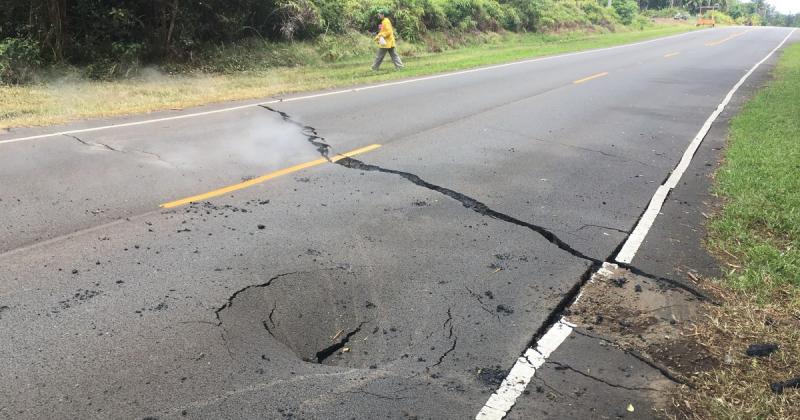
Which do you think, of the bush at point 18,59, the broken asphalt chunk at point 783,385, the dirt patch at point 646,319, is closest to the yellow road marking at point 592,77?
the dirt patch at point 646,319

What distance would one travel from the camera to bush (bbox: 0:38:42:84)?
12273mm

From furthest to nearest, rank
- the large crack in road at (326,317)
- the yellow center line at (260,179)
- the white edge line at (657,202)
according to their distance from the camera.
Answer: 1. the yellow center line at (260,179)
2. the white edge line at (657,202)
3. the large crack in road at (326,317)

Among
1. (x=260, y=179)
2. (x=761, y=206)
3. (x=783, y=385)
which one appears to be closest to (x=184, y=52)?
(x=260, y=179)

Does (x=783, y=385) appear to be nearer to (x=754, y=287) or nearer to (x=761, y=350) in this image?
(x=761, y=350)

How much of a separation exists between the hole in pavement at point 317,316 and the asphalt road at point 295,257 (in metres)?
0.02

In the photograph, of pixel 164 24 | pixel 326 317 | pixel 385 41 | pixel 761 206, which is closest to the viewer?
pixel 326 317

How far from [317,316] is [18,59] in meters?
12.0

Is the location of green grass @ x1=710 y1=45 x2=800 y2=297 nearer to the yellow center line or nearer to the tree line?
the yellow center line

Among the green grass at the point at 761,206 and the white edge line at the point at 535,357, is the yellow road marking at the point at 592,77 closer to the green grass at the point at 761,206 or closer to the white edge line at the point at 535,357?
the green grass at the point at 761,206

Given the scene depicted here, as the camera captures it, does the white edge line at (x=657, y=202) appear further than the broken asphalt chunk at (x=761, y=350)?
Yes

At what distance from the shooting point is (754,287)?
4605mm

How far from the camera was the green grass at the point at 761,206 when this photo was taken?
487cm

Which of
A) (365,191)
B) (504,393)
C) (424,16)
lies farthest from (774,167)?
(424,16)

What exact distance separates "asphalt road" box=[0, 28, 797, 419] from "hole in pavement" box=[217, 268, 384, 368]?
2cm
